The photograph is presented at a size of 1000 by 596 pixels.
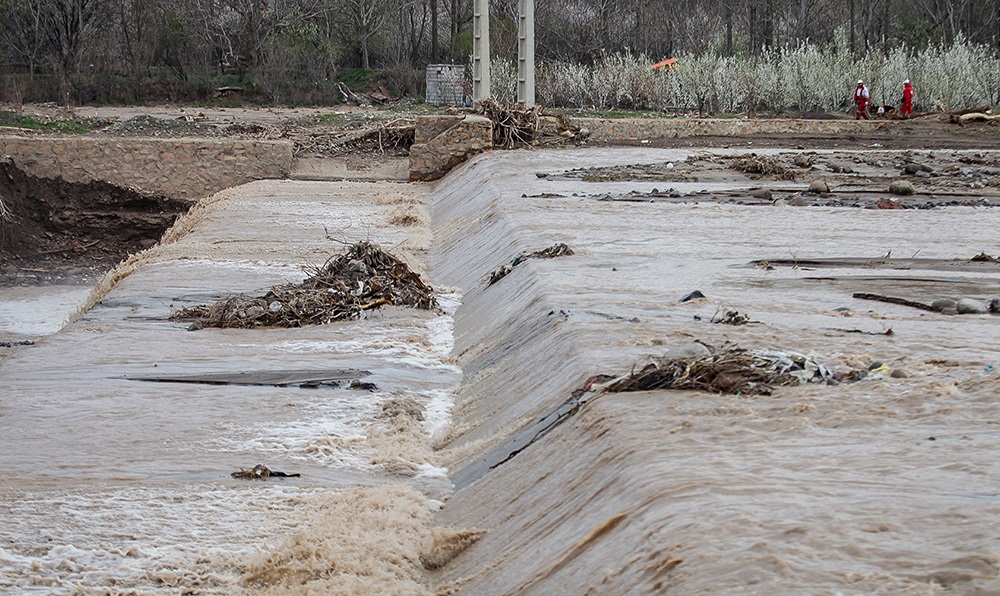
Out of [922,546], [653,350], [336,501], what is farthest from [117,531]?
[922,546]

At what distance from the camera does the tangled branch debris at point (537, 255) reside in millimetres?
9422

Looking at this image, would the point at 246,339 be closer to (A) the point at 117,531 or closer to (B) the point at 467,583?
(A) the point at 117,531

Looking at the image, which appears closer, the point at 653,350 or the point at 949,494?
the point at 949,494

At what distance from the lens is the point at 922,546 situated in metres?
3.34

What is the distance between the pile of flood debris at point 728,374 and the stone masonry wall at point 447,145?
600 inches

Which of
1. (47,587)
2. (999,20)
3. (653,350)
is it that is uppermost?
(999,20)

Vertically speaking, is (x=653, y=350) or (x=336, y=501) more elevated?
(x=653, y=350)

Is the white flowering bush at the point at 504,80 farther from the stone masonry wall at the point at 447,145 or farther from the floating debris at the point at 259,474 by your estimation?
the floating debris at the point at 259,474

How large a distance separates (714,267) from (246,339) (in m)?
3.58

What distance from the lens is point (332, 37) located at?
4278cm

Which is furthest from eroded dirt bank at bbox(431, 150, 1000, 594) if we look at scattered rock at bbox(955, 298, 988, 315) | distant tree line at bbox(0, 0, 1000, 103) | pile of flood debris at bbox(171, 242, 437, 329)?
distant tree line at bbox(0, 0, 1000, 103)

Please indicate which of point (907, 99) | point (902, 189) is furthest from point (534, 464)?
point (907, 99)

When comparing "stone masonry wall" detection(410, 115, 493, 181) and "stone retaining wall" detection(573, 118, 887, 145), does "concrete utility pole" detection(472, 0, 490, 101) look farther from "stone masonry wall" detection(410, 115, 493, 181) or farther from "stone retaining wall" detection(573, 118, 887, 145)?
"stone masonry wall" detection(410, 115, 493, 181)

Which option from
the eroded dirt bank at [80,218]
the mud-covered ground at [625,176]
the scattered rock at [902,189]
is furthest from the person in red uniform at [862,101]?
the eroded dirt bank at [80,218]
